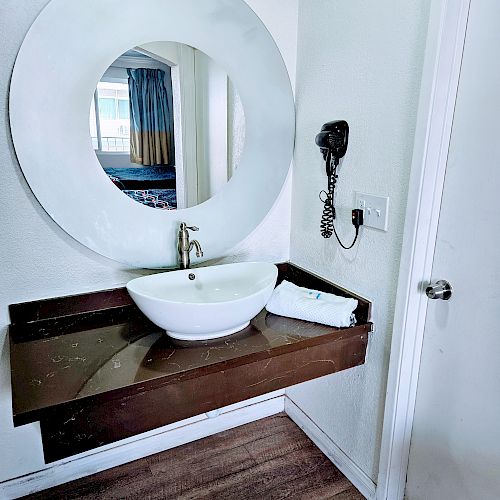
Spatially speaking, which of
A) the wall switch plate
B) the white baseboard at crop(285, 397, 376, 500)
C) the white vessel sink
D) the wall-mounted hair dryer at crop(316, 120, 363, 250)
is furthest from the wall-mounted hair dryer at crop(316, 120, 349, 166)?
the white baseboard at crop(285, 397, 376, 500)

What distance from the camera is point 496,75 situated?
104 cm

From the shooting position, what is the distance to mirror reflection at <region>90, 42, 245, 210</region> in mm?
1376

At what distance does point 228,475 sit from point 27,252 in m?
1.17

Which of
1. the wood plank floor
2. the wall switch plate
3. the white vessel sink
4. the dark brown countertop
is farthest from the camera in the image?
the wood plank floor

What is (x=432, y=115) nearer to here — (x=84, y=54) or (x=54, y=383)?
(x=84, y=54)

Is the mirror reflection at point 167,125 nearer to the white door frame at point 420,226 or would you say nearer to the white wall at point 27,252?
the white wall at point 27,252

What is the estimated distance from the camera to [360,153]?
1423 mm

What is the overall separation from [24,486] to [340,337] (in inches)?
52.1

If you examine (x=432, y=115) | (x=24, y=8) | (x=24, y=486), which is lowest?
(x=24, y=486)

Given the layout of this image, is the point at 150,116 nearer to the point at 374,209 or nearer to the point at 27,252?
the point at 27,252

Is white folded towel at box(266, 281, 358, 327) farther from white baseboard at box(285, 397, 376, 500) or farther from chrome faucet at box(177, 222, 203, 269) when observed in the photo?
white baseboard at box(285, 397, 376, 500)

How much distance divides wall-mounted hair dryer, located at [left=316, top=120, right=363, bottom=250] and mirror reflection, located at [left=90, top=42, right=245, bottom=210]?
0.33m

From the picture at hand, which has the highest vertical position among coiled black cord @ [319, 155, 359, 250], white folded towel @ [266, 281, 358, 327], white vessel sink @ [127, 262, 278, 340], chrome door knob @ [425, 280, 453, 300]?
coiled black cord @ [319, 155, 359, 250]

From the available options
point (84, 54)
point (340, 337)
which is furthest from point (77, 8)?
point (340, 337)
